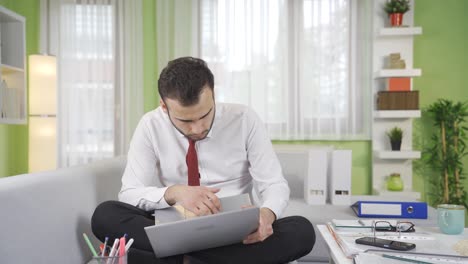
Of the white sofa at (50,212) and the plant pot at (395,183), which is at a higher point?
the white sofa at (50,212)

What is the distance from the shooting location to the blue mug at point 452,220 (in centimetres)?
153

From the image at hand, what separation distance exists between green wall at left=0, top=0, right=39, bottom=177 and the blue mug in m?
3.69

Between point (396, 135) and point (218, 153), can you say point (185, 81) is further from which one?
point (396, 135)

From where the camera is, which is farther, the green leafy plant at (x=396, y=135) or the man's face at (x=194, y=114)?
the green leafy plant at (x=396, y=135)

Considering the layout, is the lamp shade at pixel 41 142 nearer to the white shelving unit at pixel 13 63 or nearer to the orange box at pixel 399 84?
the white shelving unit at pixel 13 63

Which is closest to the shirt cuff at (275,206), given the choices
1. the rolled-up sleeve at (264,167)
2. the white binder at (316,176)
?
the rolled-up sleeve at (264,167)

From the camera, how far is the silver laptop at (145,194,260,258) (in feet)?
4.38

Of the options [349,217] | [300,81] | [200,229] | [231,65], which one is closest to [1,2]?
[231,65]

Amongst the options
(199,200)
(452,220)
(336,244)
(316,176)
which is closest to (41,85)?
(316,176)

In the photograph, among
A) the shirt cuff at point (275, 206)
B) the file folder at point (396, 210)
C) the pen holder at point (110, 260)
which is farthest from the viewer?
the file folder at point (396, 210)

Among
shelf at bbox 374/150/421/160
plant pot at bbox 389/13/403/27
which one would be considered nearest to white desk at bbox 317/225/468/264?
shelf at bbox 374/150/421/160

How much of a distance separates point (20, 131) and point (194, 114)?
3266 mm

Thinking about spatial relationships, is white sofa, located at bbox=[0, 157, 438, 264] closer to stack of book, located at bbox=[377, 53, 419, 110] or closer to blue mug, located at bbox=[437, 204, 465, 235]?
blue mug, located at bbox=[437, 204, 465, 235]

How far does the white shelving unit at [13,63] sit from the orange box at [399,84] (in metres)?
2.72
